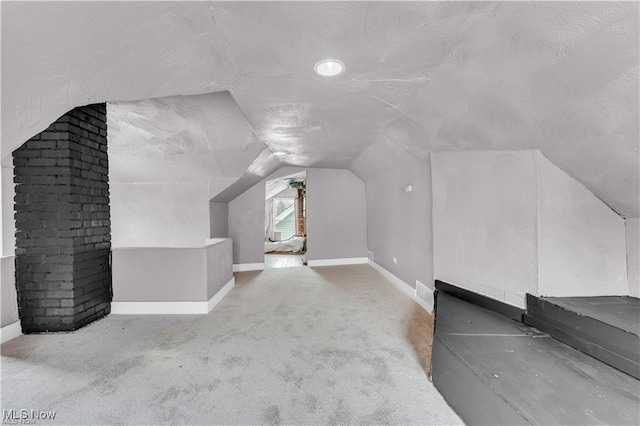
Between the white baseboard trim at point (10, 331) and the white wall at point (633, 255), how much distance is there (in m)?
5.24

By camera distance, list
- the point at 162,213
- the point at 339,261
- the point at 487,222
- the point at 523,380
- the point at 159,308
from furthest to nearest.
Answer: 1. the point at 339,261
2. the point at 162,213
3. the point at 159,308
4. the point at 487,222
5. the point at 523,380

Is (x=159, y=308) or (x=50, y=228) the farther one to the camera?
(x=159, y=308)

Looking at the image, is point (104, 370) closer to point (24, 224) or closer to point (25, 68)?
point (24, 224)

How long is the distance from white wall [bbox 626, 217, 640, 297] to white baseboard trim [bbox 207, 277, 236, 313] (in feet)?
12.8

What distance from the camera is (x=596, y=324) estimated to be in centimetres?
165

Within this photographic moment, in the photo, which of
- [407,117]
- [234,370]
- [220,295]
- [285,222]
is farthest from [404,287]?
[285,222]

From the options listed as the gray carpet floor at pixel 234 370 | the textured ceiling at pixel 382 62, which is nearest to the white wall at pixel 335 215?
the gray carpet floor at pixel 234 370

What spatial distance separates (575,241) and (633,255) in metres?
0.37

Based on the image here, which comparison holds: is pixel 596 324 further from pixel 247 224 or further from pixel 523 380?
pixel 247 224

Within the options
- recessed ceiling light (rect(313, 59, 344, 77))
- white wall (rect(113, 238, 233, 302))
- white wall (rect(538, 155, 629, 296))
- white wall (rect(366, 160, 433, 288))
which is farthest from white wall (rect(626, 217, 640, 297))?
white wall (rect(113, 238, 233, 302))

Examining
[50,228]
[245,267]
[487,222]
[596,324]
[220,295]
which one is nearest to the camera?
[596,324]

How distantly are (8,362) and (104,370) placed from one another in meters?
0.84

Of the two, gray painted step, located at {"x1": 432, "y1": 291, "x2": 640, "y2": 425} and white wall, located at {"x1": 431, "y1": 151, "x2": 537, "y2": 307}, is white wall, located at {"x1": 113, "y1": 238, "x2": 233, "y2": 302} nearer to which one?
gray painted step, located at {"x1": 432, "y1": 291, "x2": 640, "y2": 425}

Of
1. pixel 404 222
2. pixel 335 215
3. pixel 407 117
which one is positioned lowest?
pixel 404 222
